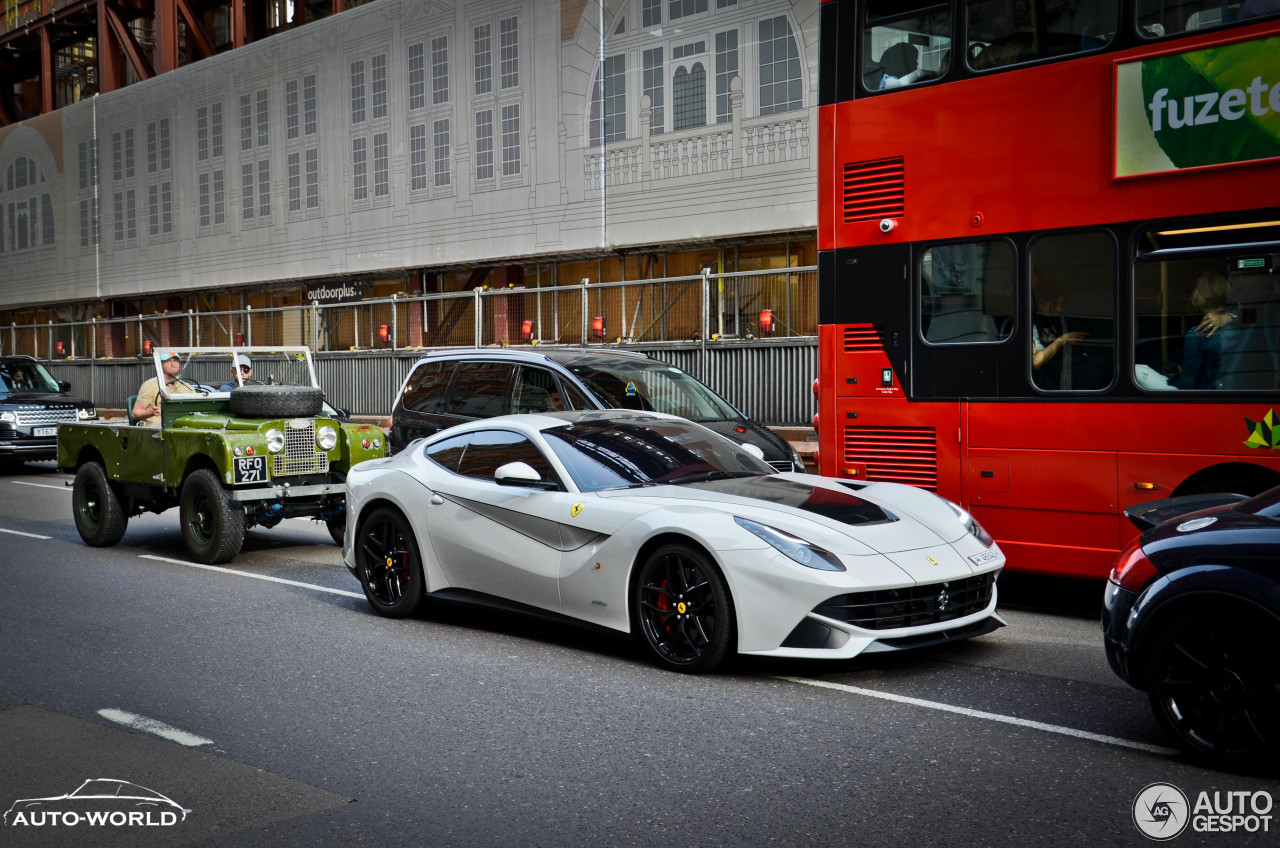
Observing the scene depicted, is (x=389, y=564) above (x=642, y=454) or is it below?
below

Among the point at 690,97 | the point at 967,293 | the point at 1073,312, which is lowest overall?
the point at 1073,312

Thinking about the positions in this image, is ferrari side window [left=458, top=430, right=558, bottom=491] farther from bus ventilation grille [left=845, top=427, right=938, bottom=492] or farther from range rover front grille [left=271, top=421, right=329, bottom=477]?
range rover front grille [left=271, top=421, right=329, bottom=477]

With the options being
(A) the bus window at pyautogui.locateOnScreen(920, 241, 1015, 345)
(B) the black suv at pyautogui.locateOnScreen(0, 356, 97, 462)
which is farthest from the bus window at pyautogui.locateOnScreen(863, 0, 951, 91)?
(B) the black suv at pyautogui.locateOnScreen(0, 356, 97, 462)

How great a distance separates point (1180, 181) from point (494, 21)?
22433 millimetres

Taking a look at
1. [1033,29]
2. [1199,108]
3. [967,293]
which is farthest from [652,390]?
[1199,108]

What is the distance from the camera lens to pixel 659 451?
7852 mm

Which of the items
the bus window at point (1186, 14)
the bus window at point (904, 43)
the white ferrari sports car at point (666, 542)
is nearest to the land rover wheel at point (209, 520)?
the white ferrari sports car at point (666, 542)

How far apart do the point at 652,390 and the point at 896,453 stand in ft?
12.4

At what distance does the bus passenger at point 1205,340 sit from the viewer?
24.7ft

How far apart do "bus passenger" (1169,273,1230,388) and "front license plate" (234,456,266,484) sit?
7339 millimetres

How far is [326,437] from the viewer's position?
11266mm

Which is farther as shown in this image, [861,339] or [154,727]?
[861,339]

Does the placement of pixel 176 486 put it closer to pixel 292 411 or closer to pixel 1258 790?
pixel 292 411

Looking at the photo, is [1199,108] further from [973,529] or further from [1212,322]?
[973,529]
